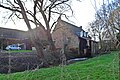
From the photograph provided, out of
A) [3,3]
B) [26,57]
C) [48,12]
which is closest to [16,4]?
[3,3]

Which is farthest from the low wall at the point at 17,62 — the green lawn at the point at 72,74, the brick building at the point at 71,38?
the brick building at the point at 71,38

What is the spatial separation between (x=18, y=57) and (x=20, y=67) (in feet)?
6.80

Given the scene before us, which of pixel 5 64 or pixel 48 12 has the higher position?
pixel 48 12

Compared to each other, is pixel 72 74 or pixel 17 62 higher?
pixel 72 74

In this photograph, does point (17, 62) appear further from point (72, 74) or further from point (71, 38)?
point (71, 38)

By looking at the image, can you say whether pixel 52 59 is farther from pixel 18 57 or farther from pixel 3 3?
pixel 3 3

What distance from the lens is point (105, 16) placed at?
236cm

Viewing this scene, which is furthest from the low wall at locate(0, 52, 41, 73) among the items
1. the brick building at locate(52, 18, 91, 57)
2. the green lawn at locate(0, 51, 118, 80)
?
the brick building at locate(52, 18, 91, 57)

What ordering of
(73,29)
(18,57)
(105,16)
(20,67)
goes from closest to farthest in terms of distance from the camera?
(105,16) < (20,67) < (18,57) < (73,29)

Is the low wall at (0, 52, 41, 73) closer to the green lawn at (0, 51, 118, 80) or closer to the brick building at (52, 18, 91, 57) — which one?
the green lawn at (0, 51, 118, 80)

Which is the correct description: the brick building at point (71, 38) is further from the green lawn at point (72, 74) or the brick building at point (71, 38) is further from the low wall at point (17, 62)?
the green lawn at point (72, 74)

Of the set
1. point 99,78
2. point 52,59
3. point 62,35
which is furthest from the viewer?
point 62,35

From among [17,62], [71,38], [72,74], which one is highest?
[71,38]

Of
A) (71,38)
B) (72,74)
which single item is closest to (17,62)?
(72,74)
